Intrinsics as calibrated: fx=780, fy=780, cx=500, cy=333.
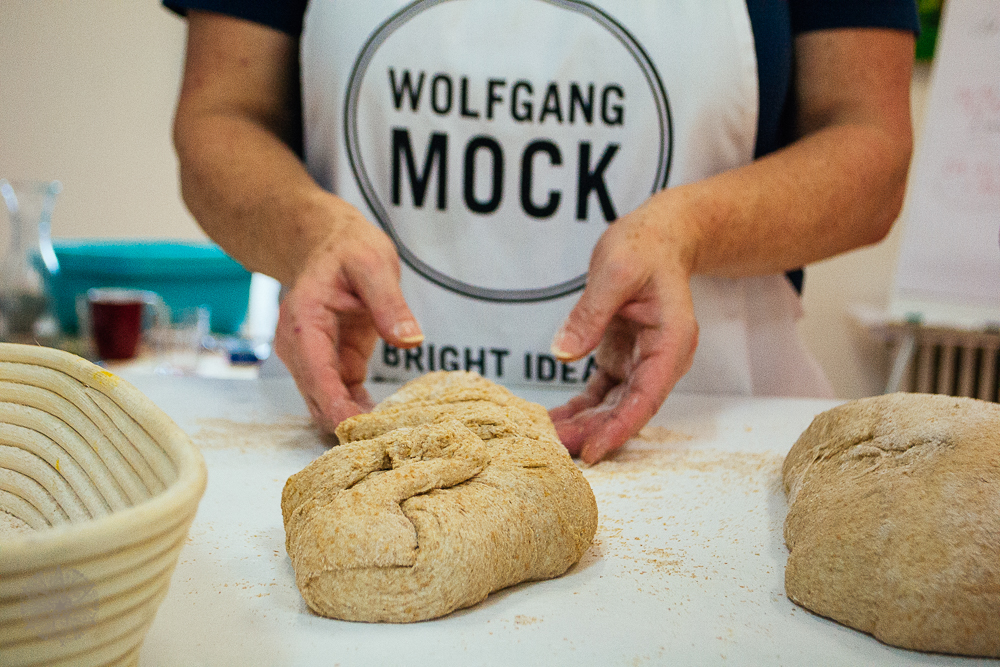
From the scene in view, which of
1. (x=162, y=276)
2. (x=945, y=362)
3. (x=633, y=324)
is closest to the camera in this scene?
(x=633, y=324)

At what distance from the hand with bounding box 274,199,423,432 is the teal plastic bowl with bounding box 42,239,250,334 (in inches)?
55.1

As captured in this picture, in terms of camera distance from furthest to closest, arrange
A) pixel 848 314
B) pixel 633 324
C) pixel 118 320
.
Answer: pixel 848 314, pixel 118 320, pixel 633 324

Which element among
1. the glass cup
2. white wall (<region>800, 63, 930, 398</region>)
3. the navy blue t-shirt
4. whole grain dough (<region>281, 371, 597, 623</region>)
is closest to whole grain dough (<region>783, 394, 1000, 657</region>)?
whole grain dough (<region>281, 371, 597, 623</region>)

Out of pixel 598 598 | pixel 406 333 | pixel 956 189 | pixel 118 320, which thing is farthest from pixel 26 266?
pixel 956 189

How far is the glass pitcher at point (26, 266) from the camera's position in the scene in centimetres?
226

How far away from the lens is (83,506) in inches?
22.6

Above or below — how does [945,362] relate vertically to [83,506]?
below

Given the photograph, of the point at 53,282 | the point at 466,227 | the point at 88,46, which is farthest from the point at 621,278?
the point at 88,46

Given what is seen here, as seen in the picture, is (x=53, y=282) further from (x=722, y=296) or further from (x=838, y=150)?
(x=838, y=150)

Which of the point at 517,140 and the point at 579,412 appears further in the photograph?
the point at 517,140

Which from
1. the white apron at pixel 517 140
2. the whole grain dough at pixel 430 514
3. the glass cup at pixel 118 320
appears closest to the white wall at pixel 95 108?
the glass cup at pixel 118 320

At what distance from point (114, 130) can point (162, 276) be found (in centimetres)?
163

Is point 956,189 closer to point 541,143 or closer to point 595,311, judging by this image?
point 541,143

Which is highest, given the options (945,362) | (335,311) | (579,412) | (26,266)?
(335,311)
